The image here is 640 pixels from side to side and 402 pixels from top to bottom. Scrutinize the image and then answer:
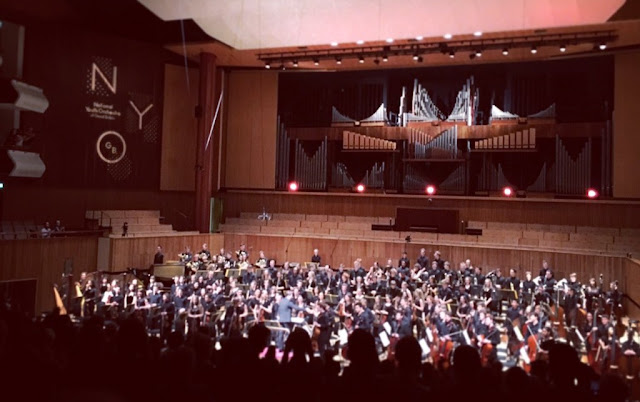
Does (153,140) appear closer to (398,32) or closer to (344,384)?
(398,32)

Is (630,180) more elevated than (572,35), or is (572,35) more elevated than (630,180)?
(572,35)

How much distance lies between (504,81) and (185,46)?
32.2ft

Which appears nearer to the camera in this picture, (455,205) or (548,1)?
(548,1)

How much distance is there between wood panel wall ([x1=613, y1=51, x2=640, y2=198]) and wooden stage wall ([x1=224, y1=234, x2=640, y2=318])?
2.84 metres

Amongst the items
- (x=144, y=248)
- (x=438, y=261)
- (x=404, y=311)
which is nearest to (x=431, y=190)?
(x=438, y=261)

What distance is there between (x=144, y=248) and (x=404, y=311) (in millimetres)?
8487

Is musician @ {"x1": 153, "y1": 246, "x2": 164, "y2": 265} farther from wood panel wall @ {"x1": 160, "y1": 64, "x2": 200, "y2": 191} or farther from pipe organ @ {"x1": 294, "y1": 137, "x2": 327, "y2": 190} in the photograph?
pipe organ @ {"x1": 294, "y1": 137, "x2": 327, "y2": 190}

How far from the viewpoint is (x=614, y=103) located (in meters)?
15.8

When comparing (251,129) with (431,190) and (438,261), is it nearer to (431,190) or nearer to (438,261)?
(431,190)

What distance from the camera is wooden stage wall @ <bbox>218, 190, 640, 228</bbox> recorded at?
1568 cm

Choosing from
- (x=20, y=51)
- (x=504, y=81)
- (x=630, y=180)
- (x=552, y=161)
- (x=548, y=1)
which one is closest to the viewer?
(x=548, y=1)

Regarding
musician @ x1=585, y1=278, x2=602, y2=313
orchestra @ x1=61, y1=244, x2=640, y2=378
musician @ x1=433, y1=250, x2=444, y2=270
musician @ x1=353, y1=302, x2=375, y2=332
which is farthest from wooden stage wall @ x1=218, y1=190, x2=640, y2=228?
musician @ x1=353, y1=302, x2=375, y2=332

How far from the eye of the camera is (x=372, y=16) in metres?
14.0

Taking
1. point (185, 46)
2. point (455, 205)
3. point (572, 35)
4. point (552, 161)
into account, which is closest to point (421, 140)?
point (455, 205)
